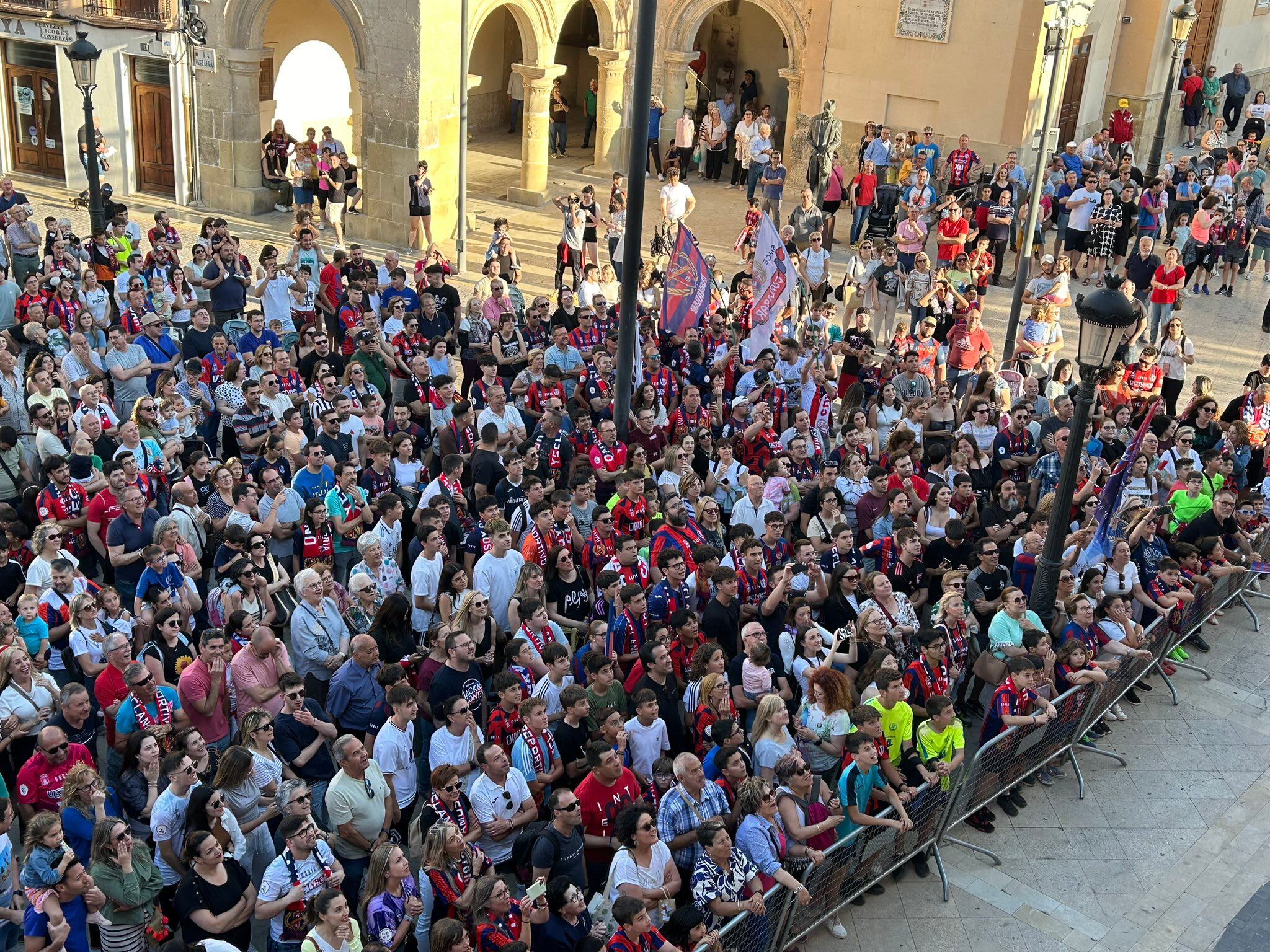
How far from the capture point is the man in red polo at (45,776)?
24.5 ft

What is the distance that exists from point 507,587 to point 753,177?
17790mm

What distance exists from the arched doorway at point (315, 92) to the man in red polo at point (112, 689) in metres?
20.3

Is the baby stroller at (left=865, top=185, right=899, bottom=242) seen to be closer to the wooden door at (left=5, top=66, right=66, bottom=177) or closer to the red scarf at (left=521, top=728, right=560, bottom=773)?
the wooden door at (left=5, top=66, right=66, bottom=177)

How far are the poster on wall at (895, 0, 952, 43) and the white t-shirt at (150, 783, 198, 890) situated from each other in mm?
21113

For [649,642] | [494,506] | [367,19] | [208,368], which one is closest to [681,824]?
[649,642]

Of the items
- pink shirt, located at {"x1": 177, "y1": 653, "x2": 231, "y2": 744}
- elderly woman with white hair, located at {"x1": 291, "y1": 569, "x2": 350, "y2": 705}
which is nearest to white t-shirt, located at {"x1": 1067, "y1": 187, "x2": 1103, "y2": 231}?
elderly woman with white hair, located at {"x1": 291, "y1": 569, "x2": 350, "y2": 705}

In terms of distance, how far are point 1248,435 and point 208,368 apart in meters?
10.2

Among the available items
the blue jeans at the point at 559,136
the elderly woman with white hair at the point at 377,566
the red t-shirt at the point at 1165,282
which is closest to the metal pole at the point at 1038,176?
the red t-shirt at the point at 1165,282

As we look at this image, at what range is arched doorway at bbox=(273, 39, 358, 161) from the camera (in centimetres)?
2689

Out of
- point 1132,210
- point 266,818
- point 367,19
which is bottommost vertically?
point 266,818

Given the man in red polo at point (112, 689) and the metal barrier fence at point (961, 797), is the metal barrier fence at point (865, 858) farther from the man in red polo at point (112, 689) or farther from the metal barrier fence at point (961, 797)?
the man in red polo at point (112, 689)

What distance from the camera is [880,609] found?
9.77 m

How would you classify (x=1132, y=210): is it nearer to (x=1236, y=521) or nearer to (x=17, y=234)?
(x=1236, y=521)

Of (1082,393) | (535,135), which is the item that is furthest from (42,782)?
(535,135)
